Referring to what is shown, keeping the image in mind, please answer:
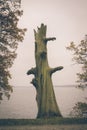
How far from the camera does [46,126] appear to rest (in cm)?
1427

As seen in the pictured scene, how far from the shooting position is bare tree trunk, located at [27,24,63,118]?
1711cm

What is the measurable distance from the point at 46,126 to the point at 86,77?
4275mm

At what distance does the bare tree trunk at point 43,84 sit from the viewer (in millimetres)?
17109

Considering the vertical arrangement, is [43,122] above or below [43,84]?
below

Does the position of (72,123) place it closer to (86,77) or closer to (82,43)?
(86,77)

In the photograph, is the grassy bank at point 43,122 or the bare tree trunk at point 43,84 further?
the bare tree trunk at point 43,84

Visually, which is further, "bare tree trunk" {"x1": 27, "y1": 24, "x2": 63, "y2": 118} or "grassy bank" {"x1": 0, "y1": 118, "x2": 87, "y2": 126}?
"bare tree trunk" {"x1": 27, "y1": 24, "x2": 63, "y2": 118}

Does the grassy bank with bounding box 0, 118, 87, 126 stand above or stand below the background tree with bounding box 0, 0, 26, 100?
below

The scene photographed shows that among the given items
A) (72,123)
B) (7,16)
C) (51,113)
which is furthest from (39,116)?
(7,16)

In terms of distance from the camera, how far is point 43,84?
1742cm

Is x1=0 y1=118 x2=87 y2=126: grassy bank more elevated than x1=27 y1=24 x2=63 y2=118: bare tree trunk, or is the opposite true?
x1=27 y1=24 x2=63 y2=118: bare tree trunk

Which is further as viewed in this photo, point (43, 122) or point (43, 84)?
point (43, 84)

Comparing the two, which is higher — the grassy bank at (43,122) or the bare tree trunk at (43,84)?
the bare tree trunk at (43,84)

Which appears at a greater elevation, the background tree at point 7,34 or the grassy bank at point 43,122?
the background tree at point 7,34
